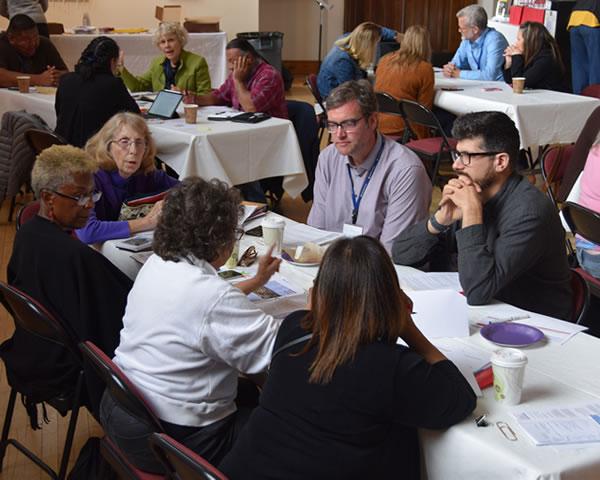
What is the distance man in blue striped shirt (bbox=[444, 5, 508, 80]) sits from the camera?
22.4ft

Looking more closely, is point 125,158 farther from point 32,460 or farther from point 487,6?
point 487,6

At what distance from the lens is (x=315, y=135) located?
538 centimetres

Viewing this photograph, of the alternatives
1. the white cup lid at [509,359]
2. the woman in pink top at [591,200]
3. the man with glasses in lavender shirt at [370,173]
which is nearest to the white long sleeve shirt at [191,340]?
the white cup lid at [509,359]

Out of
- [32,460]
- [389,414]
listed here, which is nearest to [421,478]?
[389,414]

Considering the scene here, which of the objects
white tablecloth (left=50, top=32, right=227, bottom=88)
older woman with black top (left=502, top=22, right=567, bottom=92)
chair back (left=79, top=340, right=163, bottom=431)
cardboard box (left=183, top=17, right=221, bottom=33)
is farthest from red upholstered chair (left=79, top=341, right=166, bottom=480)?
cardboard box (left=183, top=17, right=221, bottom=33)

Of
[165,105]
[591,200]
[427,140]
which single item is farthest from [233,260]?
[427,140]

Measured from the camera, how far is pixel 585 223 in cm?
303

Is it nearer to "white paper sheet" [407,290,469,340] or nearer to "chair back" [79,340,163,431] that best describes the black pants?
"chair back" [79,340,163,431]

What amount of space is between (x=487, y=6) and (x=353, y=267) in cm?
930

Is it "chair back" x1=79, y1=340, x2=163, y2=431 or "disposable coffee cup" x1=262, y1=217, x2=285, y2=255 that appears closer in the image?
"chair back" x1=79, y1=340, x2=163, y2=431

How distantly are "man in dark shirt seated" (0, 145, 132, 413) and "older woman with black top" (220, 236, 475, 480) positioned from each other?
2.93ft

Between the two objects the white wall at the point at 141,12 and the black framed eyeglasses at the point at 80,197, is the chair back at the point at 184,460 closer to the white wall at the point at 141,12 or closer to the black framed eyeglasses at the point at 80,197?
the black framed eyeglasses at the point at 80,197

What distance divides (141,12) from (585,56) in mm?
5333

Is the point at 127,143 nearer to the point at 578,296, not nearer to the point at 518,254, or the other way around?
the point at 518,254
